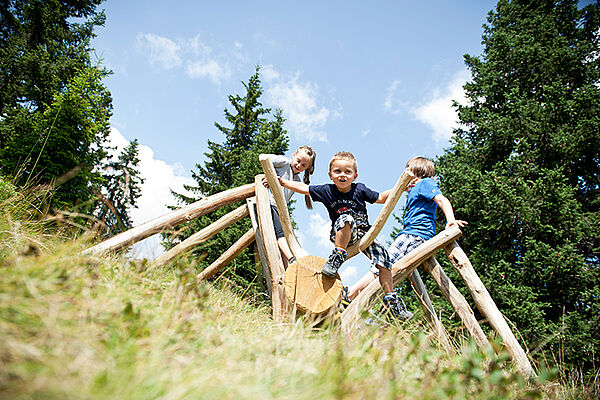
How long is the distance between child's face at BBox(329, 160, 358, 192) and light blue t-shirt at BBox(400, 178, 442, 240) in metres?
0.98

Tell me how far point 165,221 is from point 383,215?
87.1 inches

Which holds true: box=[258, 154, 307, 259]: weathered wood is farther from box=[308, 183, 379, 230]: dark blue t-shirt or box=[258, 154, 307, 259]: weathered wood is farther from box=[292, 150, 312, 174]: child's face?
box=[292, 150, 312, 174]: child's face

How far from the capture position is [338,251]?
9.29ft

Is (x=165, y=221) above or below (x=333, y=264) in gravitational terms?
above

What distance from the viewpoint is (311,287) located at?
2.68 meters

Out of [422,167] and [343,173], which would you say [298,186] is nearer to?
[343,173]

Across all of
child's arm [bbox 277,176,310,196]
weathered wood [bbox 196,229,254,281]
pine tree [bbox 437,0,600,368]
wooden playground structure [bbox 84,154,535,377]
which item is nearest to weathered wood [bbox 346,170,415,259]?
wooden playground structure [bbox 84,154,535,377]

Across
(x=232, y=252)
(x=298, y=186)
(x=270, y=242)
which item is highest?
(x=298, y=186)

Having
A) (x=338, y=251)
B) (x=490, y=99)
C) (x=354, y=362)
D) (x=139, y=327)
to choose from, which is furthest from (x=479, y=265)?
(x=139, y=327)

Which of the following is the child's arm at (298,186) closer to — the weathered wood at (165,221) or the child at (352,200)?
the child at (352,200)

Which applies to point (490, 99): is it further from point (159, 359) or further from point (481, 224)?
point (159, 359)

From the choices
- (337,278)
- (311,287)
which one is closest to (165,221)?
(311,287)

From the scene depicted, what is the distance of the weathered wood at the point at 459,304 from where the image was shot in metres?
3.18

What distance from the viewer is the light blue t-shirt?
368 cm
